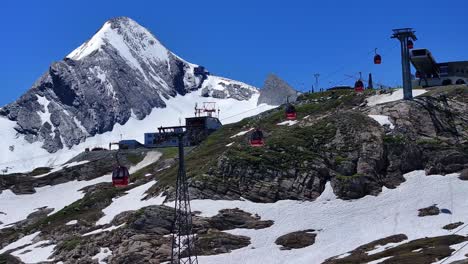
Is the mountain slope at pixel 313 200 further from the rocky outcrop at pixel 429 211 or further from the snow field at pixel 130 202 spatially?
the snow field at pixel 130 202

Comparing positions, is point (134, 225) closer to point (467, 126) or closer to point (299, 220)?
point (299, 220)

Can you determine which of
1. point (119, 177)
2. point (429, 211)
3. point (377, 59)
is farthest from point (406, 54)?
point (119, 177)

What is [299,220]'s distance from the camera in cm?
12044

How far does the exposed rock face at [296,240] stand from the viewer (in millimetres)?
110375

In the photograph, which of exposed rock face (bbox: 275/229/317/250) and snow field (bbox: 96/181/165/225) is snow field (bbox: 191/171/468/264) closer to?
exposed rock face (bbox: 275/229/317/250)

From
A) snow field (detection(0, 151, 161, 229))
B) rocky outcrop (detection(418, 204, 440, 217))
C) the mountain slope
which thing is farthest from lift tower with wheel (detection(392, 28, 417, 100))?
snow field (detection(0, 151, 161, 229))

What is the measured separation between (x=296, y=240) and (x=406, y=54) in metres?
→ 62.1

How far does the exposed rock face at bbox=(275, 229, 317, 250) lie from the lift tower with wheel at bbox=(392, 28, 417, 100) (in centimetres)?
5135

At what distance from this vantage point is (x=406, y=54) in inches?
6225

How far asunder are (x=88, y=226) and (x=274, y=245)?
38099mm

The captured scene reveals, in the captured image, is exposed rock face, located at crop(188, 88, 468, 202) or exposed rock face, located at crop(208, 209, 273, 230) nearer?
exposed rock face, located at crop(208, 209, 273, 230)

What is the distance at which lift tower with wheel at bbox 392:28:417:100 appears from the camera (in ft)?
506

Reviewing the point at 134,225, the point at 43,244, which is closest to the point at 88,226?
the point at 43,244

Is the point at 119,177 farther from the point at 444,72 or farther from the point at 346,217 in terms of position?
the point at 444,72
